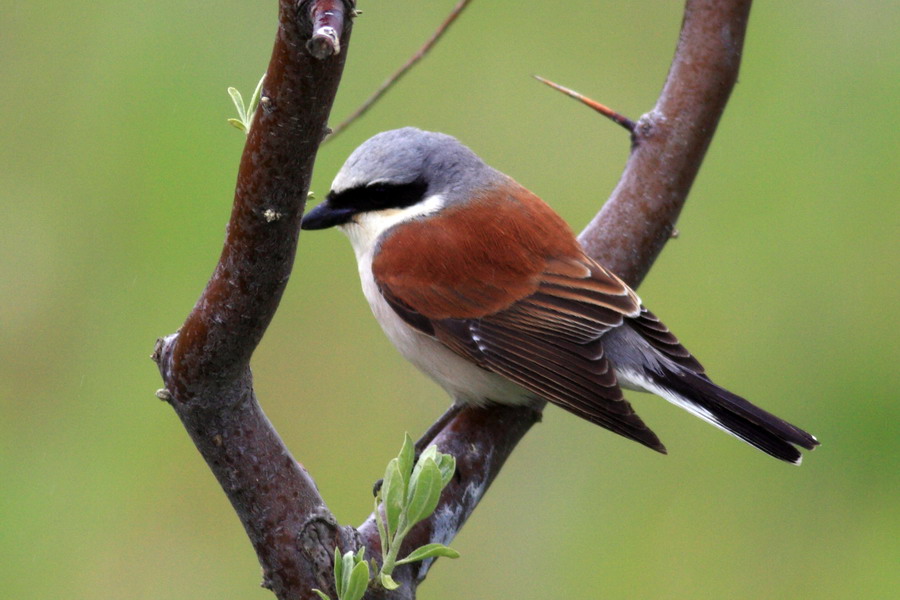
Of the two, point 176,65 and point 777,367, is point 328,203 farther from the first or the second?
point 176,65

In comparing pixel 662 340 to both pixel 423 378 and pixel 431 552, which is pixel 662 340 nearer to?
pixel 431 552

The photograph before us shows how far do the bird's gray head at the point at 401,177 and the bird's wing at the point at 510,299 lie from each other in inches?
4.8

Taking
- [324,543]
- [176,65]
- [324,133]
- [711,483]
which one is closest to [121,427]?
[176,65]

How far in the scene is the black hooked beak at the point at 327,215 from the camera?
9.84 feet

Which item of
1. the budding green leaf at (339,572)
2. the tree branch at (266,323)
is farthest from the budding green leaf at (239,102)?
the budding green leaf at (339,572)

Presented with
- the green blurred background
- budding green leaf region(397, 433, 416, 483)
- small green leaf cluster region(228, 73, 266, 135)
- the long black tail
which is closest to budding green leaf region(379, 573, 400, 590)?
budding green leaf region(397, 433, 416, 483)

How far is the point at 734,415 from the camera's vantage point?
260 cm

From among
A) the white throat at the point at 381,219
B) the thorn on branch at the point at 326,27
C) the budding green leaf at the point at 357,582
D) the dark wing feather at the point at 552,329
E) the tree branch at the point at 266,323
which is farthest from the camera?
the white throat at the point at 381,219

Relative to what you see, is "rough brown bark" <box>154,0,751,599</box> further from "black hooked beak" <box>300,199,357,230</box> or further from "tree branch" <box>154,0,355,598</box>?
"black hooked beak" <box>300,199,357,230</box>

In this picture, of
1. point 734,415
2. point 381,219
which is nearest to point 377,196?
point 381,219

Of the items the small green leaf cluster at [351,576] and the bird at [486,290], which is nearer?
the small green leaf cluster at [351,576]

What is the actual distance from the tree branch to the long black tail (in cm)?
122

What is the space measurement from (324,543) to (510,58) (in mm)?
5172

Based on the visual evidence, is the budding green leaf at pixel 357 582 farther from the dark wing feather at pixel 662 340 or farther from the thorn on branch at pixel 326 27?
the dark wing feather at pixel 662 340
